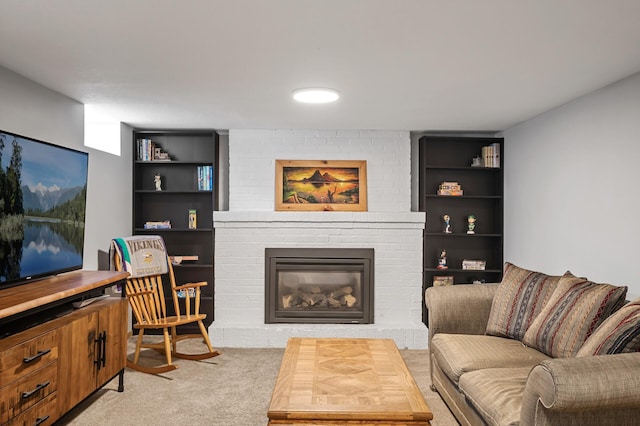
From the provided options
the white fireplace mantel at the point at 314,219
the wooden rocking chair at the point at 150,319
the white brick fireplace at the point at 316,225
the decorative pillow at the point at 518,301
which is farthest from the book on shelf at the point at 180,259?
the decorative pillow at the point at 518,301

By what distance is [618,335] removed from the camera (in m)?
2.36

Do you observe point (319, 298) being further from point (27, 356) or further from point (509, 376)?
point (27, 356)

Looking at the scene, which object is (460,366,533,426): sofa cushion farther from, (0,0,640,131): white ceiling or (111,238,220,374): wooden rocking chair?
(111,238,220,374): wooden rocking chair

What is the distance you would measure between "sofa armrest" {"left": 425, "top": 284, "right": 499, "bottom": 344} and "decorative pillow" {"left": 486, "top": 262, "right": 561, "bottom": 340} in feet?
0.39

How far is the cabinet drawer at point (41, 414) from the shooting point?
2.56 metres

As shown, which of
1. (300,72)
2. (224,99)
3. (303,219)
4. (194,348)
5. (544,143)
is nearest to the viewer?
(300,72)

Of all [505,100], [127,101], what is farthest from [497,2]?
[127,101]

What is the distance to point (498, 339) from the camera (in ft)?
11.3

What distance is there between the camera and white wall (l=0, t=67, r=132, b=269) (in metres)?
3.52

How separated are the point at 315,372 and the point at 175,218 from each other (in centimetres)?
360

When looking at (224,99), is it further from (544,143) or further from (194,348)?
(544,143)

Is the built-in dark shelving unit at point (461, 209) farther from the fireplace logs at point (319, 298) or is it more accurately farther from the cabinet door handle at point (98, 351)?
the cabinet door handle at point (98, 351)

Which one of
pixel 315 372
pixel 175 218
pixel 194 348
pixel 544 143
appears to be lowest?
pixel 194 348

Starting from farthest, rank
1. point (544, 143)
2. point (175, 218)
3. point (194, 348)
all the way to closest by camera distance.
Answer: point (175, 218), point (194, 348), point (544, 143)
